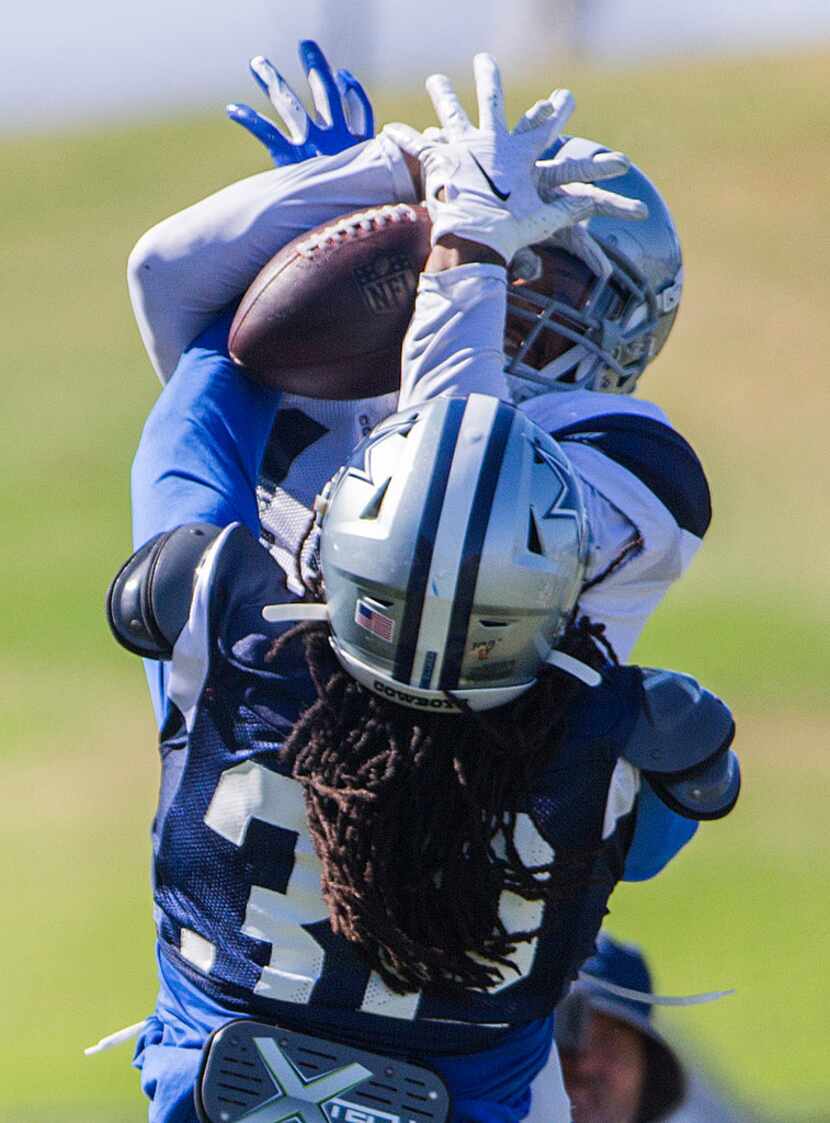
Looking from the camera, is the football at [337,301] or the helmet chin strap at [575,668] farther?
the football at [337,301]

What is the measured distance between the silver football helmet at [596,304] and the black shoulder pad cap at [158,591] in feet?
3.16

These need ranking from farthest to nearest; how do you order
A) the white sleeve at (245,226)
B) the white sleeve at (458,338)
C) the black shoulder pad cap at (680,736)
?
1. the white sleeve at (245,226)
2. the white sleeve at (458,338)
3. the black shoulder pad cap at (680,736)

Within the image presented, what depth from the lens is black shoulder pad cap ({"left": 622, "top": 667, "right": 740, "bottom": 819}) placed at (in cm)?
239

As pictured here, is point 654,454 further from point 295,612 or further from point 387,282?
point 295,612

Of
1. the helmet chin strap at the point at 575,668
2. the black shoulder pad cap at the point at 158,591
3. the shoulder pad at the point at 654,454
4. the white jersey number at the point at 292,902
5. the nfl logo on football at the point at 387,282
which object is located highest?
the nfl logo on football at the point at 387,282

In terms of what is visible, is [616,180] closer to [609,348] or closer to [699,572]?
[609,348]

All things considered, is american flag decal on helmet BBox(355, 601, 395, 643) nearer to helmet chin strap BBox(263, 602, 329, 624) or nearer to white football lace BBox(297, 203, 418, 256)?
helmet chin strap BBox(263, 602, 329, 624)

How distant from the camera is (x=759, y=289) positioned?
1617 cm

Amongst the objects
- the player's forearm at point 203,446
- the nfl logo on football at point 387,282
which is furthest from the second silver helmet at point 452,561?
the nfl logo on football at point 387,282

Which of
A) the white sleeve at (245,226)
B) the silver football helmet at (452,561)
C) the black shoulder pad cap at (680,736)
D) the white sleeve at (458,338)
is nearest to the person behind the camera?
the silver football helmet at (452,561)

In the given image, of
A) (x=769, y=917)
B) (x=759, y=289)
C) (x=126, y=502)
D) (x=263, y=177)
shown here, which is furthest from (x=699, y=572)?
(x=263, y=177)

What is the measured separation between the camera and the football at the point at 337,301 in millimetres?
3061

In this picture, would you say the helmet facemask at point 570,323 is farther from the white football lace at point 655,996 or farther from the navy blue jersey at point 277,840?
the white football lace at point 655,996

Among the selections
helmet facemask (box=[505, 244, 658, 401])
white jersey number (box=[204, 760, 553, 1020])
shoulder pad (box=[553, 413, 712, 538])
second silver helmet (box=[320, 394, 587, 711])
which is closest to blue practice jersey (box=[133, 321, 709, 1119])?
white jersey number (box=[204, 760, 553, 1020])
